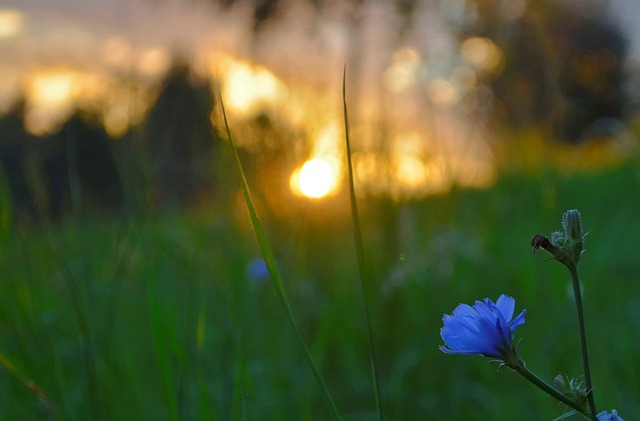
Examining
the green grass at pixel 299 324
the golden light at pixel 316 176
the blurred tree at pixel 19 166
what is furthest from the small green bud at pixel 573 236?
the golden light at pixel 316 176

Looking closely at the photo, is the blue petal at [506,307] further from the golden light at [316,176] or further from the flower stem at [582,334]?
the golden light at [316,176]

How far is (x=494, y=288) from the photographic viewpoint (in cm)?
→ 221

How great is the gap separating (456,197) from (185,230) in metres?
1.16

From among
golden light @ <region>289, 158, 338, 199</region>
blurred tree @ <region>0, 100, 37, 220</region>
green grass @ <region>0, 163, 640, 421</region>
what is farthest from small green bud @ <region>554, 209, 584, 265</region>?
golden light @ <region>289, 158, 338, 199</region>

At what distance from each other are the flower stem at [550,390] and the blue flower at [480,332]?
0.02m

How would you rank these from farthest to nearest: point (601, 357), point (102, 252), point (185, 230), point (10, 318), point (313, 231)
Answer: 1. point (185, 230)
2. point (313, 231)
3. point (102, 252)
4. point (601, 357)
5. point (10, 318)

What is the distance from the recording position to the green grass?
1.22 m

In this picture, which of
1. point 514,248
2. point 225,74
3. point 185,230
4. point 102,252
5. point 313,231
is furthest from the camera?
point 185,230

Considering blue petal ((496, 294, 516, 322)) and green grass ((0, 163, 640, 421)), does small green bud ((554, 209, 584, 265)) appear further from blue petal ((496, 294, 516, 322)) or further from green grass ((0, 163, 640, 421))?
green grass ((0, 163, 640, 421))

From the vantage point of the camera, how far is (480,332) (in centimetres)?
56

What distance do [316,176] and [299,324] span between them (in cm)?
45

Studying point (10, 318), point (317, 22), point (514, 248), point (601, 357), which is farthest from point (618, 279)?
point (10, 318)

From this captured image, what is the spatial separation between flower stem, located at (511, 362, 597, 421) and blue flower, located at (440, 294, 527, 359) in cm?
2

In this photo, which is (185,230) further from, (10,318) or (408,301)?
(10,318)
